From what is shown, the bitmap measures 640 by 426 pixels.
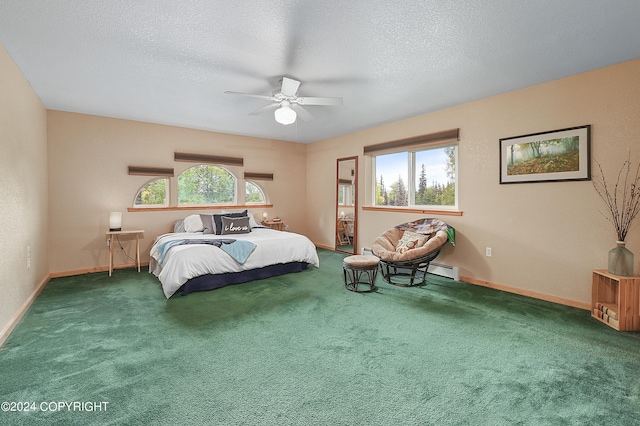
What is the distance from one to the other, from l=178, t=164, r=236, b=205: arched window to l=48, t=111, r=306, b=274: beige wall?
0.80 feet

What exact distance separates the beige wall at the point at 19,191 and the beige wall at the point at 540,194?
194 inches

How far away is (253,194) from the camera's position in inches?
258

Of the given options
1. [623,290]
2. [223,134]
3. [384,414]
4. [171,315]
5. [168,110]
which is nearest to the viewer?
[384,414]

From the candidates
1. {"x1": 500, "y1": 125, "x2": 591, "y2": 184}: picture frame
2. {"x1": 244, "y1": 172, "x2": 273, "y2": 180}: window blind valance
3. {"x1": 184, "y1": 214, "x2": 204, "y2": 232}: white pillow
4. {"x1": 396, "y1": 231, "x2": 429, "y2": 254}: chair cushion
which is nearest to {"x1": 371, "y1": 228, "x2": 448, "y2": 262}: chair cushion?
{"x1": 396, "y1": 231, "x2": 429, "y2": 254}: chair cushion

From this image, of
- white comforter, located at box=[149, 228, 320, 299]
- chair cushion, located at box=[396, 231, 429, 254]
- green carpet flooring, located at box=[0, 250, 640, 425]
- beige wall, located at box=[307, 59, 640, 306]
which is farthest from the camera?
chair cushion, located at box=[396, 231, 429, 254]

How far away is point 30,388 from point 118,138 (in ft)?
13.8

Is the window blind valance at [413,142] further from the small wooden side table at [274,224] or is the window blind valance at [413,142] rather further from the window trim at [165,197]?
the window trim at [165,197]

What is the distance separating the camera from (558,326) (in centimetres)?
269

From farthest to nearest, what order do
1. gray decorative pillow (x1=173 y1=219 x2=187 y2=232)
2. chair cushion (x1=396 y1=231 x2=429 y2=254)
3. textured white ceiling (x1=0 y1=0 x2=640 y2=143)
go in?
gray decorative pillow (x1=173 y1=219 x2=187 y2=232) → chair cushion (x1=396 y1=231 x2=429 y2=254) → textured white ceiling (x1=0 y1=0 x2=640 y2=143)

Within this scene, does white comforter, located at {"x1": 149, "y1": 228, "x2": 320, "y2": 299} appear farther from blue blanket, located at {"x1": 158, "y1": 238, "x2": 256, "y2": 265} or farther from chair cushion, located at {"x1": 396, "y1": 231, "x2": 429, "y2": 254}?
chair cushion, located at {"x1": 396, "y1": 231, "x2": 429, "y2": 254}

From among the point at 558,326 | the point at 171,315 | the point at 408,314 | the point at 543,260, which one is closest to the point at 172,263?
the point at 171,315

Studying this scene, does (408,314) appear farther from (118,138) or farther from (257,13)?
(118,138)

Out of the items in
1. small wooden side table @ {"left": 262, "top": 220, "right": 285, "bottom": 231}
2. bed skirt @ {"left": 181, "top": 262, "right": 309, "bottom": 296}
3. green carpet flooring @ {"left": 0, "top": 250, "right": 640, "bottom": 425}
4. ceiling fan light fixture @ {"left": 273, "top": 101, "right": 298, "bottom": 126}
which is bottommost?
green carpet flooring @ {"left": 0, "top": 250, "right": 640, "bottom": 425}

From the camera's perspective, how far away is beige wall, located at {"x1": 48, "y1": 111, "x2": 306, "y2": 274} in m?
4.46
